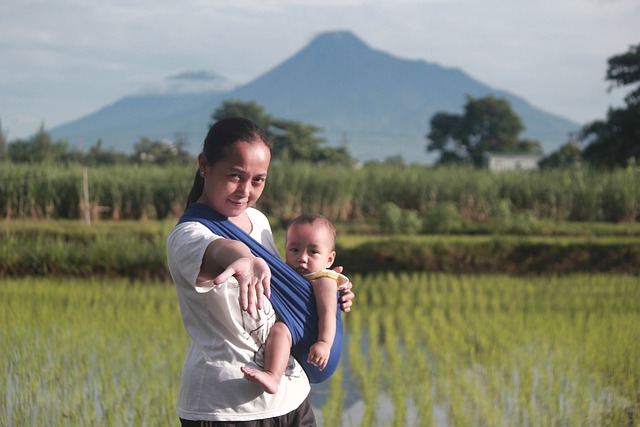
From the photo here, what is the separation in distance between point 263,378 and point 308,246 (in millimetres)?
352


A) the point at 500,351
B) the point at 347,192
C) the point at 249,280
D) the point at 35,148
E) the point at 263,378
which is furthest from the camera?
the point at 35,148

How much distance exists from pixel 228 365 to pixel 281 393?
138 millimetres

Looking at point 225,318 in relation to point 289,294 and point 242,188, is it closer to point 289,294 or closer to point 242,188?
point 289,294

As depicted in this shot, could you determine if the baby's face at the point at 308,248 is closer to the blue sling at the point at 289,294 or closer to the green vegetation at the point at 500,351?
the blue sling at the point at 289,294

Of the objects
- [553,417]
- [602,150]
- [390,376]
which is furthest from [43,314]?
[602,150]

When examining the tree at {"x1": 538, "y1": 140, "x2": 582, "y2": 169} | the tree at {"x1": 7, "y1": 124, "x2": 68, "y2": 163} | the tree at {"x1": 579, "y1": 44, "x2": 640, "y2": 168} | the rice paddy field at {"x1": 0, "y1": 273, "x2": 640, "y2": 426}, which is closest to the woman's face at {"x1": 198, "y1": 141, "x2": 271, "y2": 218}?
the rice paddy field at {"x1": 0, "y1": 273, "x2": 640, "y2": 426}

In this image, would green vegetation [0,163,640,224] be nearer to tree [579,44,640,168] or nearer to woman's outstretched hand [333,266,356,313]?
tree [579,44,640,168]

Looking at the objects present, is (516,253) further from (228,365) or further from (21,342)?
(228,365)

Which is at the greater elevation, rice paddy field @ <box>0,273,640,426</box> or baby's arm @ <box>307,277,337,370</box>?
baby's arm @ <box>307,277,337,370</box>

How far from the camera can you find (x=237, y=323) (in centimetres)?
189

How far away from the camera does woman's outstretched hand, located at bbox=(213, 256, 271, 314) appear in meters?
1.60

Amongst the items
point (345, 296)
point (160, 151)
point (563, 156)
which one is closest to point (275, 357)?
point (345, 296)

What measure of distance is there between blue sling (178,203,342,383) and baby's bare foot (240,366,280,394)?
9 centimetres

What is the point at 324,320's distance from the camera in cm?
194
